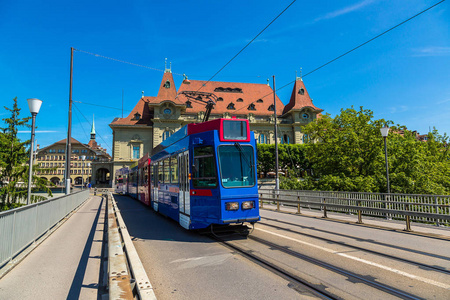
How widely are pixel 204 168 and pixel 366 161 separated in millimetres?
19904

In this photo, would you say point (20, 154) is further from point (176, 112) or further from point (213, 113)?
point (213, 113)

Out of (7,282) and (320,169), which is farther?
(320,169)

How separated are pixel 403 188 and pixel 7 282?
2309 cm

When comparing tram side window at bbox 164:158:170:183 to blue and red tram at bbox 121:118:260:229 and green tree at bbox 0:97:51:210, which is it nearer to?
blue and red tram at bbox 121:118:260:229

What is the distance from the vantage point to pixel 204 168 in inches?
323

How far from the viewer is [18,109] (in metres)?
20.5

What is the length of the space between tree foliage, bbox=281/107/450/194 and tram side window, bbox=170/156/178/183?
1596 cm

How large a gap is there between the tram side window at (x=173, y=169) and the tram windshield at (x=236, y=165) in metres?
2.54

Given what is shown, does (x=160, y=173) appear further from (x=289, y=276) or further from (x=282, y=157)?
(x=282, y=157)

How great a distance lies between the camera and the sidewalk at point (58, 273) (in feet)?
15.0

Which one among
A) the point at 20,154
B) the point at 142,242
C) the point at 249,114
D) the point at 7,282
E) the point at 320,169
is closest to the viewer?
the point at 7,282

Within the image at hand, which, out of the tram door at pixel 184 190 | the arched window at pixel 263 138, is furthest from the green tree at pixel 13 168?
the arched window at pixel 263 138

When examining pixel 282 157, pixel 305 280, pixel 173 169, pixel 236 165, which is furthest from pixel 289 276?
pixel 282 157

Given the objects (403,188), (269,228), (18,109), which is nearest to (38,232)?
(269,228)
